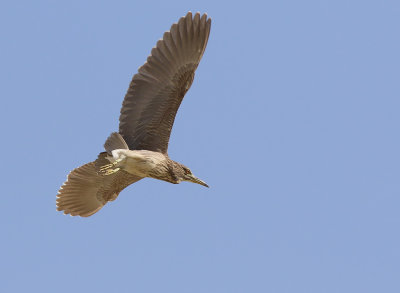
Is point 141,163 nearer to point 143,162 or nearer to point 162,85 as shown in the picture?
point 143,162

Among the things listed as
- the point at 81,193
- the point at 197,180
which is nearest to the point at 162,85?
the point at 197,180

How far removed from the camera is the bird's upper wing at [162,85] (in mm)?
10383

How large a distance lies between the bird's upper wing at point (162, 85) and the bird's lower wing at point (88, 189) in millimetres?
1231

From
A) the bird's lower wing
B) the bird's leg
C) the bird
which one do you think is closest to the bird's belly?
the bird

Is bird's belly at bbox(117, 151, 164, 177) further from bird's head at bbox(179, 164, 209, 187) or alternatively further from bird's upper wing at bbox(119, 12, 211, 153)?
bird's head at bbox(179, 164, 209, 187)

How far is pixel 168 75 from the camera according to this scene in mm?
10586

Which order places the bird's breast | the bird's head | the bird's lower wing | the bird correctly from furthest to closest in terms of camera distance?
1. the bird's lower wing
2. the bird's head
3. the bird's breast
4. the bird

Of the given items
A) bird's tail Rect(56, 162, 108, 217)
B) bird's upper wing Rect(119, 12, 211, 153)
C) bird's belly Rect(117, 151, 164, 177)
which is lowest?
bird's tail Rect(56, 162, 108, 217)

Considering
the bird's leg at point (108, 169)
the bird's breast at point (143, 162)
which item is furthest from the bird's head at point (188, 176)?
the bird's leg at point (108, 169)

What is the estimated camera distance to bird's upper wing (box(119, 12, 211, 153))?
10383mm

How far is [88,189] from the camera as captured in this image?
40.2 ft

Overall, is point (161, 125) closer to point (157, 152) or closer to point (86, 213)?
point (157, 152)

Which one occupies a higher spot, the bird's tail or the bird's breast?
the bird's breast

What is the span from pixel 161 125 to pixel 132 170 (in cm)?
77
